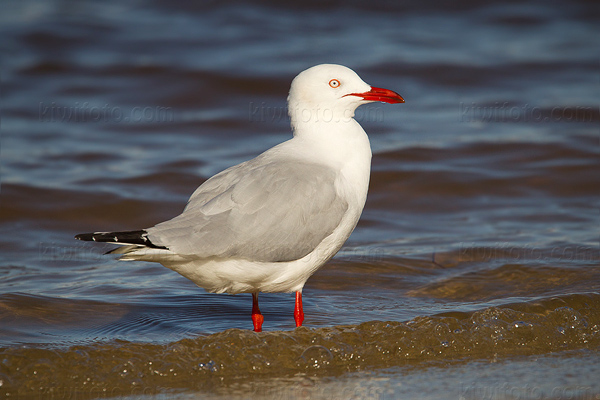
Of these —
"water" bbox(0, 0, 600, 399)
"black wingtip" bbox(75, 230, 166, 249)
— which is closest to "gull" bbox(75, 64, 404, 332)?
"black wingtip" bbox(75, 230, 166, 249)

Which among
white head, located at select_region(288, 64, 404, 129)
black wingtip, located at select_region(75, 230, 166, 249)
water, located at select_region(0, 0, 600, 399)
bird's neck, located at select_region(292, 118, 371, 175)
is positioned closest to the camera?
black wingtip, located at select_region(75, 230, 166, 249)

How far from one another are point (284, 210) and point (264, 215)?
135 mm

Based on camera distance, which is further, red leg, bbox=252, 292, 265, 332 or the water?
red leg, bbox=252, 292, 265, 332

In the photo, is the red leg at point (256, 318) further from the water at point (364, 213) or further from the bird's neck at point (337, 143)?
the bird's neck at point (337, 143)

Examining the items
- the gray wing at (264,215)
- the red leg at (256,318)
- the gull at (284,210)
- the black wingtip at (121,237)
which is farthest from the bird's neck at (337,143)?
the black wingtip at (121,237)

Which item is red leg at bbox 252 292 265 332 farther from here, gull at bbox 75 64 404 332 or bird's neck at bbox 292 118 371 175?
bird's neck at bbox 292 118 371 175

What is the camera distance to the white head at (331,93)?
5289 mm

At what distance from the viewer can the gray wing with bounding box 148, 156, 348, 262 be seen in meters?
4.59

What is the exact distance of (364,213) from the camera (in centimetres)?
830

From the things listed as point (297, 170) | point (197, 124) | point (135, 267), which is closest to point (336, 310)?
point (297, 170)

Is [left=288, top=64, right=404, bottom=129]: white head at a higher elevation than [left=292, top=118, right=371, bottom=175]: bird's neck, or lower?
higher

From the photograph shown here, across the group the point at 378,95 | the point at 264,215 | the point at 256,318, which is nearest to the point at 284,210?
the point at 264,215

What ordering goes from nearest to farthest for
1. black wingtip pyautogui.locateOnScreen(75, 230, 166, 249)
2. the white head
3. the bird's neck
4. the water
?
black wingtip pyautogui.locateOnScreen(75, 230, 166, 249) → the water → the bird's neck → the white head

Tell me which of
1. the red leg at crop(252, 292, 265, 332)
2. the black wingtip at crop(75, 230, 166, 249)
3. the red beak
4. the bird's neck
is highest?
the red beak
